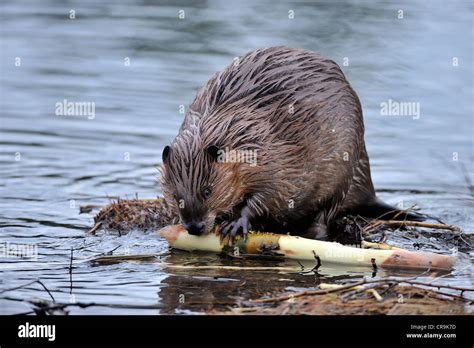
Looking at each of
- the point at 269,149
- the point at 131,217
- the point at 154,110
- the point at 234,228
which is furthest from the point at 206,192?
the point at 154,110

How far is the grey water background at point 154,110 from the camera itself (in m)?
5.88

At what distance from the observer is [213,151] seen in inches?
238

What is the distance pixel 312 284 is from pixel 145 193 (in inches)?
94.2

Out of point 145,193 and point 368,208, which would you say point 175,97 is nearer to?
point 145,193

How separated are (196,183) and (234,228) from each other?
41 centimetres

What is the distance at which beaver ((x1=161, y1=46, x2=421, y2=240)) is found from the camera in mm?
6023

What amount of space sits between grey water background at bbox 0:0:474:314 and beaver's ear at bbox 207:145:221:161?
61cm

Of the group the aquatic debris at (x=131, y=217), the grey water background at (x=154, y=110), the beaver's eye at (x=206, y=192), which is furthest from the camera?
the aquatic debris at (x=131, y=217)

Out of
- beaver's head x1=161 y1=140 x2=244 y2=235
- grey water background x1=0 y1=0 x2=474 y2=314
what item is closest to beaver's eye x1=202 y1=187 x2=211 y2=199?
beaver's head x1=161 y1=140 x2=244 y2=235

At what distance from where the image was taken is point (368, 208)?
725 centimetres

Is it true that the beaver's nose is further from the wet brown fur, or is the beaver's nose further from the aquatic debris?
the aquatic debris

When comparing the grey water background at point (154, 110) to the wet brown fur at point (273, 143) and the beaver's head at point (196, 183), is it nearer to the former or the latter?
the beaver's head at point (196, 183)

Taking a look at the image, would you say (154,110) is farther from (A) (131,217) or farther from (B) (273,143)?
(B) (273,143)

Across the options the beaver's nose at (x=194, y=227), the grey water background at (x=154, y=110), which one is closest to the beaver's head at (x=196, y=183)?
the beaver's nose at (x=194, y=227)
